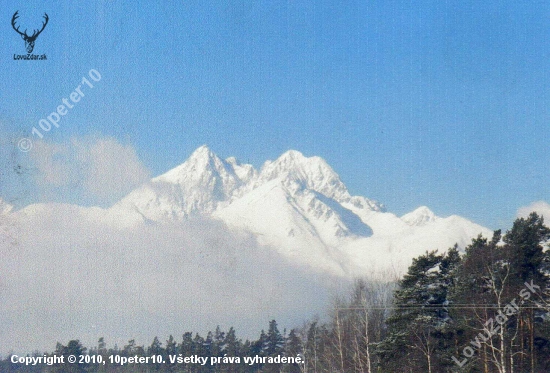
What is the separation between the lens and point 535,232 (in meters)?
51.6

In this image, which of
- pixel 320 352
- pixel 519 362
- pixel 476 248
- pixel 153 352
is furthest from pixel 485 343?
pixel 153 352

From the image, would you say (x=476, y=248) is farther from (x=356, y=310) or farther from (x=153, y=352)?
(x=153, y=352)

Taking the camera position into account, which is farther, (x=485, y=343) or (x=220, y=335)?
(x=220, y=335)

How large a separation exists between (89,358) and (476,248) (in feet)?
261

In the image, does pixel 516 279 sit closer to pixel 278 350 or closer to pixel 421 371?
pixel 421 371

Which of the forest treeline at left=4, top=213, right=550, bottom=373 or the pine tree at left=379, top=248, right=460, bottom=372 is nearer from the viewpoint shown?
the forest treeline at left=4, top=213, right=550, bottom=373

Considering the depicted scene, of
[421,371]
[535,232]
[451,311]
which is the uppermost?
[535,232]

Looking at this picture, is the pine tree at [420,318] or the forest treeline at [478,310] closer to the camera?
the forest treeline at [478,310]

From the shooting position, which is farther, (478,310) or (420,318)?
(420,318)

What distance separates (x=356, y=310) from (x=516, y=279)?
3025 centimetres

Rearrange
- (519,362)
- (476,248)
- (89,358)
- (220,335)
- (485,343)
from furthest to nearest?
(89,358)
(220,335)
(476,248)
(519,362)
(485,343)

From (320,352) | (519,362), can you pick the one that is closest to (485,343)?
(519,362)

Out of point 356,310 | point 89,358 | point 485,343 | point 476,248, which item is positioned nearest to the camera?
point 485,343

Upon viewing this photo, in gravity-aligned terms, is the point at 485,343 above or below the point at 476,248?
below
